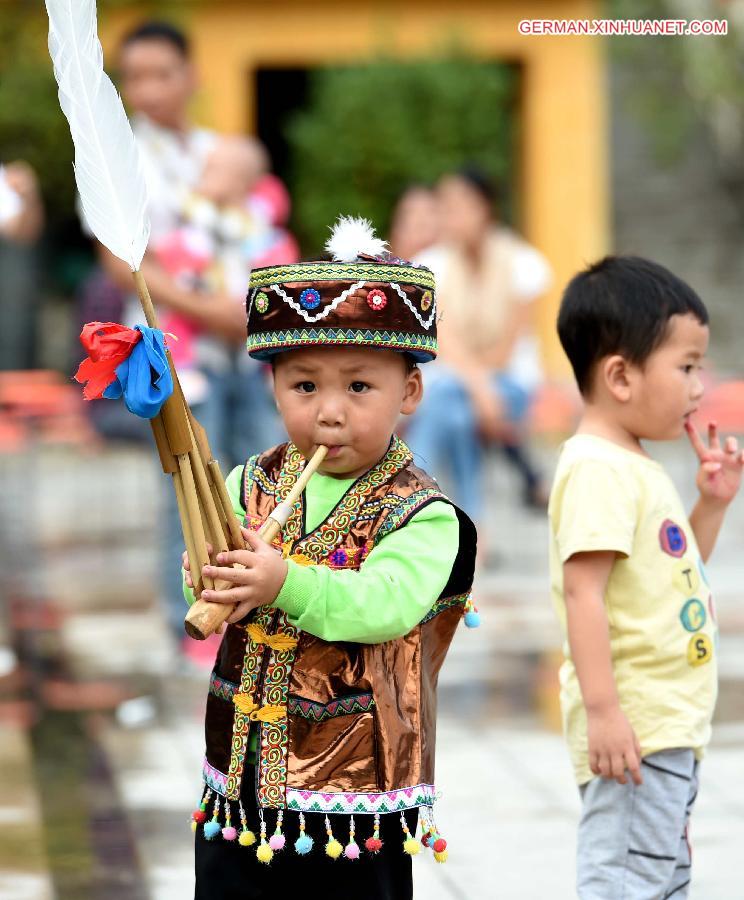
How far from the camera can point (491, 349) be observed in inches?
318

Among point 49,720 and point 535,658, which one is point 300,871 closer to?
point 49,720

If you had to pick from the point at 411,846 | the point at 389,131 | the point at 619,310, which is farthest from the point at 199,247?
the point at 389,131

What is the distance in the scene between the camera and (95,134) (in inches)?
91.7

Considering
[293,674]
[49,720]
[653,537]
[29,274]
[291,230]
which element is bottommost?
[293,674]

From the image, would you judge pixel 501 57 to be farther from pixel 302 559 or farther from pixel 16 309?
pixel 302 559

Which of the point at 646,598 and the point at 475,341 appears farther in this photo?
the point at 475,341

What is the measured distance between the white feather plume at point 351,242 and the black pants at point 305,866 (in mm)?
831

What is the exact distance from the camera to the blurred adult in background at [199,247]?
18.1 ft

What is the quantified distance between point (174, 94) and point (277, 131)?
10.7m

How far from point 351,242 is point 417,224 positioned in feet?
21.2

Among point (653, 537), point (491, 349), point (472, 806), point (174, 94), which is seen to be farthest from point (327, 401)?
point (491, 349)

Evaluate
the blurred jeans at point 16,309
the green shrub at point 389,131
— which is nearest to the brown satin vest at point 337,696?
the blurred jeans at point 16,309

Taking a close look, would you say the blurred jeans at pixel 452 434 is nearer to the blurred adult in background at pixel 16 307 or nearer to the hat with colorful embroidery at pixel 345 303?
the blurred adult in background at pixel 16 307

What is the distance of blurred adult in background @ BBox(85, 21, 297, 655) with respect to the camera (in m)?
5.52
